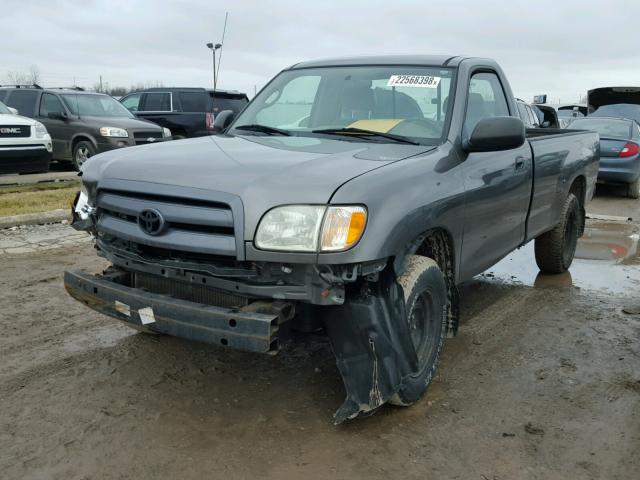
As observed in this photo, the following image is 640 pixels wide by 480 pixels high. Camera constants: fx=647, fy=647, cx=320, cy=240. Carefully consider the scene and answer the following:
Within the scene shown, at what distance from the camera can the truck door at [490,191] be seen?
3896 mm

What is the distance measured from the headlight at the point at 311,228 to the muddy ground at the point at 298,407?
90 cm

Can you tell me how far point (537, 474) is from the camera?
281 cm

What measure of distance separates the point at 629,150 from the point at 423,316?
31.0 feet

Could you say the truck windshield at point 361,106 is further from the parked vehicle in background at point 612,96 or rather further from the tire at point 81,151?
the parked vehicle in background at point 612,96

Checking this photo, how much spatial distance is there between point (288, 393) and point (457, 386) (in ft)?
3.18

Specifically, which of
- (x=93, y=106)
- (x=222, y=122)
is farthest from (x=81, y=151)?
(x=222, y=122)

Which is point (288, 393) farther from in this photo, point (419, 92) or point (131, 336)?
point (419, 92)

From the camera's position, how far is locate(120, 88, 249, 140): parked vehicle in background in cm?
1628

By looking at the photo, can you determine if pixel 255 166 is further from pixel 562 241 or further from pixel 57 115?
pixel 57 115

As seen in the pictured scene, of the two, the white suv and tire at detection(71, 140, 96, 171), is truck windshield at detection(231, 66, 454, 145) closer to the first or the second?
the white suv

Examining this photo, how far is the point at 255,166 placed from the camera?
314 cm

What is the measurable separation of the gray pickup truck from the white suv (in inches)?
283

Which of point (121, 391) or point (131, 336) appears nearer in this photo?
point (121, 391)

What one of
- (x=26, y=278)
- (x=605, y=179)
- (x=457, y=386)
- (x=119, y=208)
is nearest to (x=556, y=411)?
(x=457, y=386)
